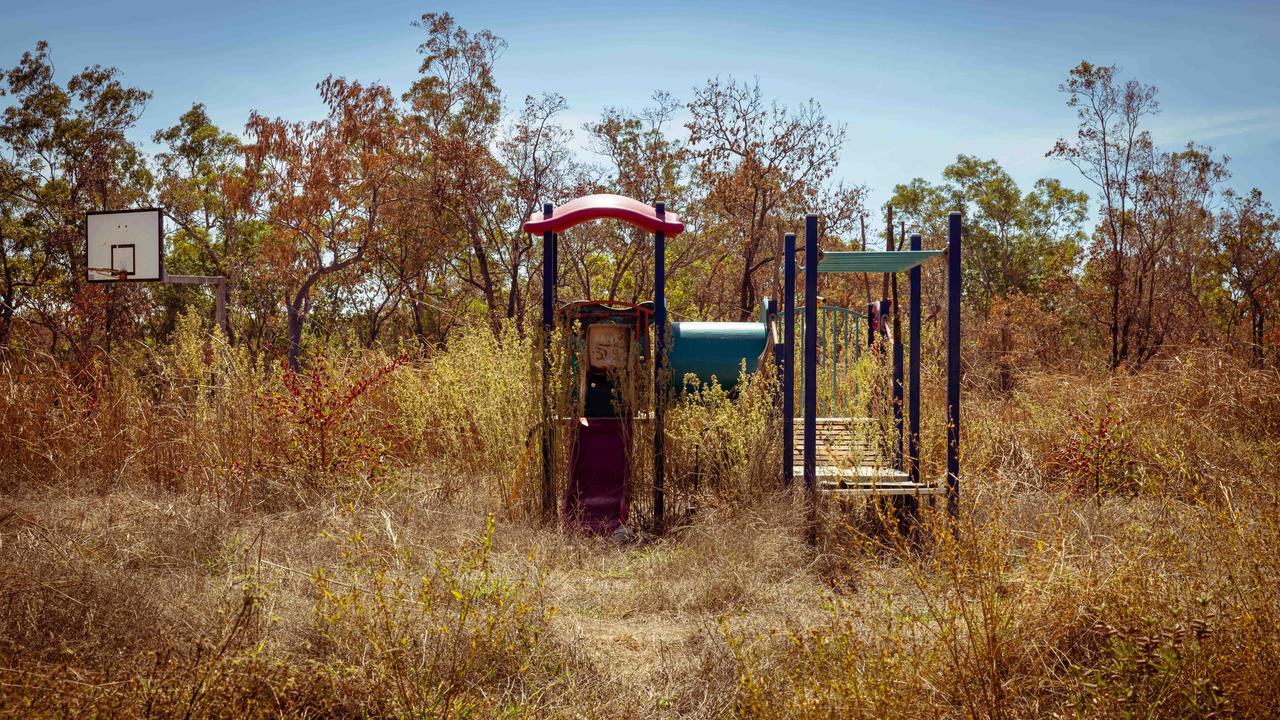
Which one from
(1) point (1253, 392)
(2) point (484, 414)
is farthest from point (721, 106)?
(2) point (484, 414)

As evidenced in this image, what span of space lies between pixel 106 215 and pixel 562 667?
44.7ft

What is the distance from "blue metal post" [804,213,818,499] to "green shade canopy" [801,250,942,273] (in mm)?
215

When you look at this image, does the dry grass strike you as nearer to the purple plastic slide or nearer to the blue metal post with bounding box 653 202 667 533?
the blue metal post with bounding box 653 202 667 533

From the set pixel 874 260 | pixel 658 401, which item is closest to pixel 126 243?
pixel 658 401

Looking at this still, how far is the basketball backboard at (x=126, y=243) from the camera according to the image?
1305cm

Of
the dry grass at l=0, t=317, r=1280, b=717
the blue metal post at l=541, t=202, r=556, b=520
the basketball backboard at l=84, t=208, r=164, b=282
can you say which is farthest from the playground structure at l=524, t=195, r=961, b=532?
the basketball backboard at l=84, t=208, r=164, b=282

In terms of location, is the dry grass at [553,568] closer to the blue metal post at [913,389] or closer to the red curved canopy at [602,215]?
the blue metal post at [913,389]

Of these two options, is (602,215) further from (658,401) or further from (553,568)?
(553,568)

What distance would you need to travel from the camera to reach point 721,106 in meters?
15.8

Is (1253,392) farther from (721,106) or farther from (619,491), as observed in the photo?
(721,106)

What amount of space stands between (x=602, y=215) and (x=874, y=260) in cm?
190

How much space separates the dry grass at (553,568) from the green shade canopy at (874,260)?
110 centimetres

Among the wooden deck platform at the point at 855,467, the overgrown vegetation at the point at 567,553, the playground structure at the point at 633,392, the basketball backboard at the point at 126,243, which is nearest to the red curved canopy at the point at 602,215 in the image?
the playground structure at the point at 633,392

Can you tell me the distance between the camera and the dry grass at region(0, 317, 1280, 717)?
2.76m
